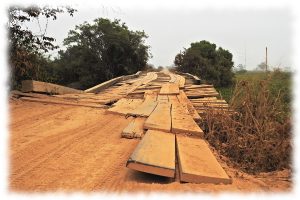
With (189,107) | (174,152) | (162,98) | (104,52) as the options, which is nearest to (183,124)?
(174,152)

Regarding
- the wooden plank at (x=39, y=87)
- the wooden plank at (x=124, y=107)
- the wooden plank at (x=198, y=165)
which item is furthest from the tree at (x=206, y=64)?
the wooden plank at (x=198, y=165)

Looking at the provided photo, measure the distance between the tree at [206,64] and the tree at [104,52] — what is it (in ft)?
10.7

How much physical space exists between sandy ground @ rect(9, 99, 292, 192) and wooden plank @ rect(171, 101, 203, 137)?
0.46 metres

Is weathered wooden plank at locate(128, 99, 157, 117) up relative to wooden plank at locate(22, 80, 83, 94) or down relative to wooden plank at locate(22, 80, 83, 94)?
down

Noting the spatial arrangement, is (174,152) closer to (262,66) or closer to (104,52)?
(262,66)

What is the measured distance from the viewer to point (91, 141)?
12.4 feet

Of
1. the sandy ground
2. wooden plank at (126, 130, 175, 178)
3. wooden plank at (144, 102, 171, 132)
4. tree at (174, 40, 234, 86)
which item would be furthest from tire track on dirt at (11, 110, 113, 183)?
tree at (174, 40, 234, 86)

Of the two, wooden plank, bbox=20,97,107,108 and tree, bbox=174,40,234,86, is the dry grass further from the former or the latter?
tree, bbox=174,40,234,86

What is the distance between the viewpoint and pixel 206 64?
23.9 meters

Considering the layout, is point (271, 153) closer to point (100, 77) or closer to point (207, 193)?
point (207, 193)

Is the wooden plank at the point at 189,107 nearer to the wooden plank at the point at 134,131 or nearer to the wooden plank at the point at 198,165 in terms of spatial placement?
the wooden plank at the point at 134,131

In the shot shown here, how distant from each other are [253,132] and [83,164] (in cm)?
218

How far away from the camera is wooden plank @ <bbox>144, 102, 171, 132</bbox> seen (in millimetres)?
3805

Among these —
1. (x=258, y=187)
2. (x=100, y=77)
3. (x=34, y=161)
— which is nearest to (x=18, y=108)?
(x=34, y=161)
